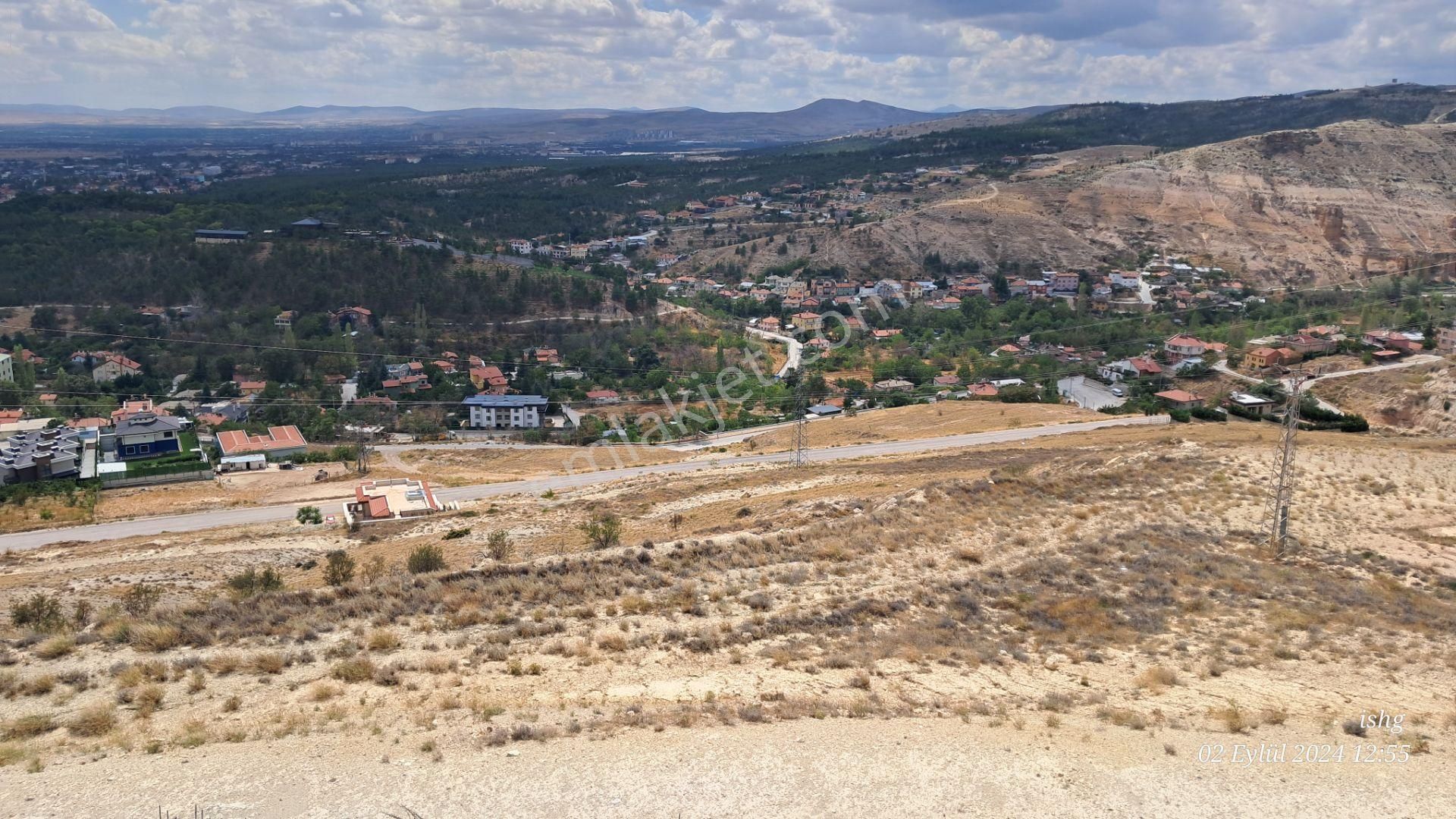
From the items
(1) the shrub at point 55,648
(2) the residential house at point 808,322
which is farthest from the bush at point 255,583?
(2) the residential house at point 808,322

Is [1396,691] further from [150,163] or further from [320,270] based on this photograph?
[150,163]

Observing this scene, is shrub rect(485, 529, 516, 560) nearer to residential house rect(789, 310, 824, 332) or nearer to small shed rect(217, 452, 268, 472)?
small shed rect(217, 452, 268, 472)

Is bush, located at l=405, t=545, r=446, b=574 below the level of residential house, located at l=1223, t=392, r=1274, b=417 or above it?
above

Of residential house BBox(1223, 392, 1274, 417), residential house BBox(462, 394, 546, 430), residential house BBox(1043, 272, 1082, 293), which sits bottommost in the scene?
residential house BBox(462, 394, 546, 430)

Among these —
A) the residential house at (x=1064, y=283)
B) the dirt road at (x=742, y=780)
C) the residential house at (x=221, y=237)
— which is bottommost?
the dirt road at (x=742, y=780)

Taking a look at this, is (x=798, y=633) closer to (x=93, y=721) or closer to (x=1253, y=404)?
(x=93, y=721)

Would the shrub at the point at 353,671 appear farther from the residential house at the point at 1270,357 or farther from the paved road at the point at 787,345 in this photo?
the residential house at the point at 1270,357

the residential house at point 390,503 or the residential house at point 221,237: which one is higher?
the residential house at point 221,237

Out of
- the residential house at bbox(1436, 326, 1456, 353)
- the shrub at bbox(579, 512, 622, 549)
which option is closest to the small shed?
the shrub at bbox(579, 512, 622, 549)
